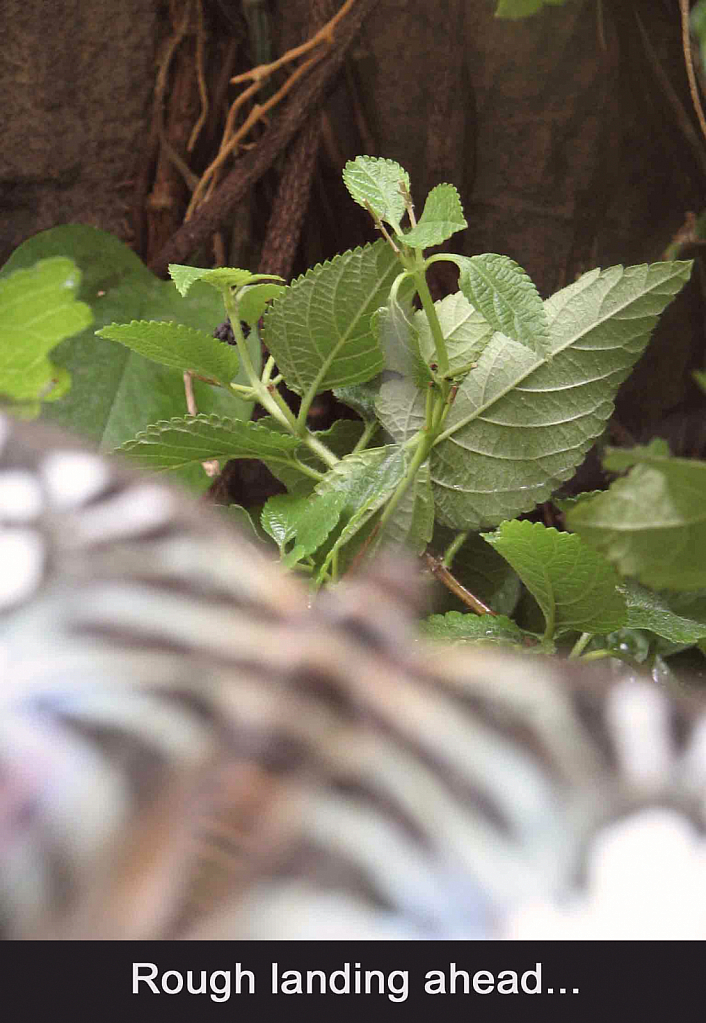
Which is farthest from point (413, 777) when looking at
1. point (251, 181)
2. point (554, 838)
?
point (251, 181)

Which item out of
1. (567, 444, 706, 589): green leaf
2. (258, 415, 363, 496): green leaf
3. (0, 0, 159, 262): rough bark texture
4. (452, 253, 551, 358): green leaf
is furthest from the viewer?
(0, 0, 159, 262): rough bark texture

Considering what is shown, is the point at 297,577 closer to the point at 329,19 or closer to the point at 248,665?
the point at 248,665

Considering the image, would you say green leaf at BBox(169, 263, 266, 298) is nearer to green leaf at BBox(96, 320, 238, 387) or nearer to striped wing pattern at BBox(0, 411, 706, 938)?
green leaf at BBox(96, 320, 238, 387)

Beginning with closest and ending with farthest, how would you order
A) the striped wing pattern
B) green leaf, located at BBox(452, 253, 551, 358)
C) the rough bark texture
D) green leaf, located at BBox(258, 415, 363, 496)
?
the striped wing pattern → green leaf, located at BBox(452, 253, 551, 358) → green leaf, located at BBox(258, 415, 363, 496) → the rough bark texture

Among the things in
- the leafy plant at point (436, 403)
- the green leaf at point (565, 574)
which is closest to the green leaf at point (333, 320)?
the leafy plant at point (436, 403)

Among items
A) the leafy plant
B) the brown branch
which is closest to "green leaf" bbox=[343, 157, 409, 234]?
the leafy plant

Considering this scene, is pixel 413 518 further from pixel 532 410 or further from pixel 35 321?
pixel 35 321
